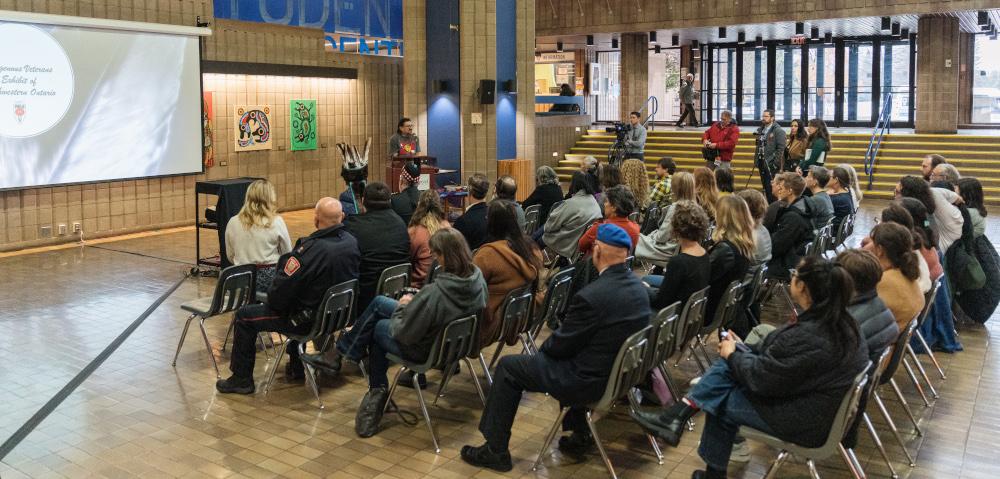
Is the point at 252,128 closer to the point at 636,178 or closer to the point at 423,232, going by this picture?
the point at 636,178

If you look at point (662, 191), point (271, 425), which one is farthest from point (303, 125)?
point (271, 425)

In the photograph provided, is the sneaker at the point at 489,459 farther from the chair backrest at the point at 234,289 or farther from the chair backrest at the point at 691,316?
the chair backrest at the point at 234,289

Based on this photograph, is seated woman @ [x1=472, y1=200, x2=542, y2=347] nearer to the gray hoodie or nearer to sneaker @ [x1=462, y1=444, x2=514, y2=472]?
the gray hoodie

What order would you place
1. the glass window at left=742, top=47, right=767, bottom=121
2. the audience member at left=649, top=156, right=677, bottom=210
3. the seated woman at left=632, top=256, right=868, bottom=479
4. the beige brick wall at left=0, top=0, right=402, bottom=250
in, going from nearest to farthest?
the seated woman at left=632, top=256, right=868, bottom=479, the audience member at left=649, top=156, right=677, bottom=210, the beige brick wall at left=0, top=0, right=402, bottom=250, the glass window at left=742, top=47, right=767, bottom=121

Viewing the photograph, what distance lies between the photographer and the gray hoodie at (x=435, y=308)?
16.3 ft

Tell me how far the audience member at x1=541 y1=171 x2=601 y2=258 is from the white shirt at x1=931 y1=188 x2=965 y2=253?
109 inches

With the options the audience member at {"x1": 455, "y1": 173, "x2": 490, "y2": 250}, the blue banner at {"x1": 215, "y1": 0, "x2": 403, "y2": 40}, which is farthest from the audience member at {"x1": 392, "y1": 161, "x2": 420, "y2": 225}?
the blue banner at {"x1": 215, "y1": 0, "x2": 403, "y2": 40}

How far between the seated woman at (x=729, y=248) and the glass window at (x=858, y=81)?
66.5 feet

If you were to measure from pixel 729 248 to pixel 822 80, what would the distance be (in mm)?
20657

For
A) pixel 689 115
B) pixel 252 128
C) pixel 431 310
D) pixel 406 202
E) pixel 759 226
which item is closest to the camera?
pixel 431 310

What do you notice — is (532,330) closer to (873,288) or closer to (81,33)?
(873,288)

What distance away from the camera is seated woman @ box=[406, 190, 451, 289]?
6.69 metres

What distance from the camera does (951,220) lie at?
7.52m

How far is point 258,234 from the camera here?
6.68 meters
